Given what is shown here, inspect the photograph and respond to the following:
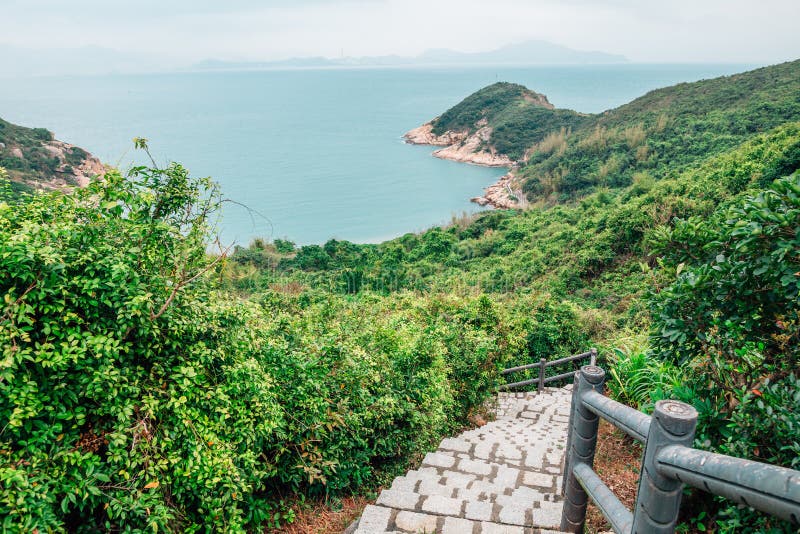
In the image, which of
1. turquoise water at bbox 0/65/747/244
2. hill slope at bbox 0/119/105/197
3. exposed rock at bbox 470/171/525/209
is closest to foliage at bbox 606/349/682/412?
turquoise water at bbox 0/65/747/244

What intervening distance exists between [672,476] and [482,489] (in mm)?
2731

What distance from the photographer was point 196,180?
12.4 ft

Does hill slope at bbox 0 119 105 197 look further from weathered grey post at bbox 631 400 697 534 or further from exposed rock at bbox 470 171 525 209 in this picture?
exposed rock at bbox 470 171 525 209

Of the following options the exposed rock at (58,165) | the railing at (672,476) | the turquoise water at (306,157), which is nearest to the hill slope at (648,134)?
the turquoise water at (306,157)

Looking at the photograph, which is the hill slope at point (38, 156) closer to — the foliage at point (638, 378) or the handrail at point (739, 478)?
the foliage at point (638, 378)

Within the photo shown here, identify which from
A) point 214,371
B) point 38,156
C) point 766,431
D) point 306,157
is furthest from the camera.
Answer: point 306,157

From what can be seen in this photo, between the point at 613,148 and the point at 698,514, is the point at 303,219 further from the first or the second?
the point at 698,514

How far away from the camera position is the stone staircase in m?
3.21

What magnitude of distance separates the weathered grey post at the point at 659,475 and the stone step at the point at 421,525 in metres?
1.60

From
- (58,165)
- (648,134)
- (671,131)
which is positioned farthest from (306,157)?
(671,131)

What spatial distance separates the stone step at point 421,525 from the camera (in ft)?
10.1

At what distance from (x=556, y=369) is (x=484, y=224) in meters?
24.4

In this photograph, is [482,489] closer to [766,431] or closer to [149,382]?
[766,431]

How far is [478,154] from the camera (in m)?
67.2
